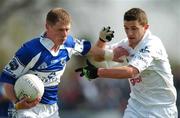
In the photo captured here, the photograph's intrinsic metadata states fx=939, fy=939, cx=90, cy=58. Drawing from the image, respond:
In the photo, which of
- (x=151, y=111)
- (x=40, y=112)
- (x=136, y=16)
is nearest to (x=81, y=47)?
(x=136, y=16)

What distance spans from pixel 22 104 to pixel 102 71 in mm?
1099

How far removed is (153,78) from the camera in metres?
12.2

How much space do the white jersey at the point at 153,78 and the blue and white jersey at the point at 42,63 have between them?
3.04 ft

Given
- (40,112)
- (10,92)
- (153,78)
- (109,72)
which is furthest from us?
(153,78)

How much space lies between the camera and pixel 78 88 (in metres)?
21.6

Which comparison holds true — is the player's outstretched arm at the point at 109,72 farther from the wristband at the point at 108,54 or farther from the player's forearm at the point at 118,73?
the wristband at the point at 108,54

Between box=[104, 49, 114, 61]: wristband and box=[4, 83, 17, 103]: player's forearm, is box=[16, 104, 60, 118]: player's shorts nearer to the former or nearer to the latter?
box=[4, 83, 17, 103]: player's forearm

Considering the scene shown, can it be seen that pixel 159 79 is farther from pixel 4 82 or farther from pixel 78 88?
pixel 78 88

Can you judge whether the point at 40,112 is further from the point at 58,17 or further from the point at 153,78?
the point at 153,78

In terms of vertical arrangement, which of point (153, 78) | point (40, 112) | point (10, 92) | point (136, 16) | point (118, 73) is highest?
point (136, 16)

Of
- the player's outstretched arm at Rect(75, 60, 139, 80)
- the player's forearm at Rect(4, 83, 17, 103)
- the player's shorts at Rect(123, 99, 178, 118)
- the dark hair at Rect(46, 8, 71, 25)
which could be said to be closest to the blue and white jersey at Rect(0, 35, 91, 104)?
the player's forearm at Rect(4, 83, 17, 103)

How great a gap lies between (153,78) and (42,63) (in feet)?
4.84

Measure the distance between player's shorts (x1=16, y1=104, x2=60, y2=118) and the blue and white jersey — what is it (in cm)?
7

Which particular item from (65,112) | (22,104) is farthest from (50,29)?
(65,112)
